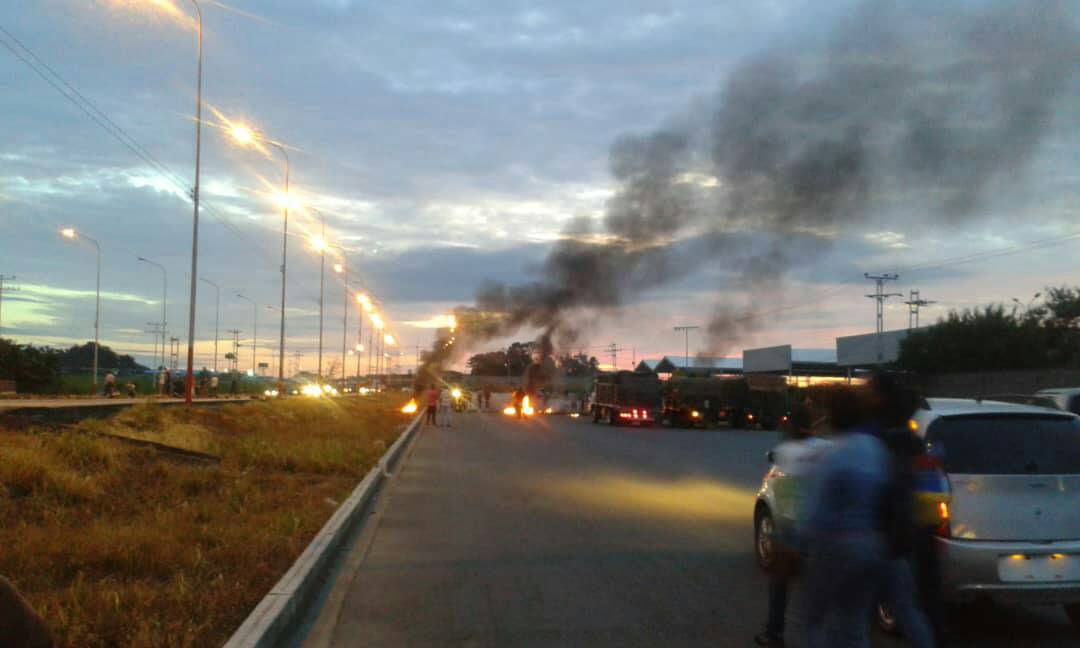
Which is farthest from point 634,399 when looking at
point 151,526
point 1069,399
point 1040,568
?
point 1040,568

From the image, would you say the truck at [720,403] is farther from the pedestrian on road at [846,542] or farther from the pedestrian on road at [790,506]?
the pedestrian on road at [846,542]

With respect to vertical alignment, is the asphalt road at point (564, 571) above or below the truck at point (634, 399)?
below

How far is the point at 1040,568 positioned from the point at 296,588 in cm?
509

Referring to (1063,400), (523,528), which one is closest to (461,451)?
(523,528)

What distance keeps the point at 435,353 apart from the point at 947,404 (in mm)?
66892

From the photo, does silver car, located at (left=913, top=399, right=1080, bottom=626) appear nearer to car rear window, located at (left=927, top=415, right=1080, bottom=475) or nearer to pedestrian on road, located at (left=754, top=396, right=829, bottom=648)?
car rear window, located at (left=927, top=415, right=1080, bottom=475)

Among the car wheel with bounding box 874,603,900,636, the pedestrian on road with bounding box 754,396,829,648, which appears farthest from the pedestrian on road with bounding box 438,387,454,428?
the car wheel with bounding box 874,603,900,636

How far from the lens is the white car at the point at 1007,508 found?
6219 mm

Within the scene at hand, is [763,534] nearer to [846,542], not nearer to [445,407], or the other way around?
[846,542]

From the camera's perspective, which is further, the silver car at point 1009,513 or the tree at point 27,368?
the tree at point 27,368

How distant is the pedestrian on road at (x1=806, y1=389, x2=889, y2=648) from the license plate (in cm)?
232

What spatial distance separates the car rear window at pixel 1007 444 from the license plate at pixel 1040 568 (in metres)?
0.53

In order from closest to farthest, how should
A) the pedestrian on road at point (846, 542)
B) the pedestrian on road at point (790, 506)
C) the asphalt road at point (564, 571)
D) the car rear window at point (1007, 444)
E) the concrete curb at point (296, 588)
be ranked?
1. the pedestrian on road at point (846, 542)
2. the pedestrian on road at point (790, 506)
3. the concrete curb at point (296, 588)
4. the car rear window at point (1007, 444)
5. the asphalt road at point (564, 571)

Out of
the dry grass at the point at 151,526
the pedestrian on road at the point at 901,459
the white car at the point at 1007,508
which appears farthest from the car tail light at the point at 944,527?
the dry grass at the point at 151,526
